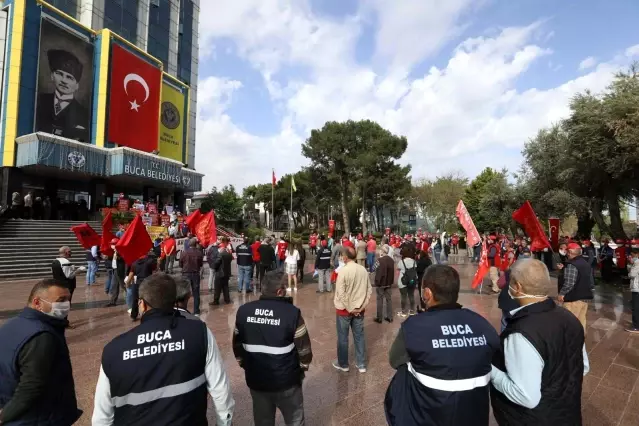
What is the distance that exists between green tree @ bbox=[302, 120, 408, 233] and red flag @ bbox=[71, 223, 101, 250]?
99.1 feet

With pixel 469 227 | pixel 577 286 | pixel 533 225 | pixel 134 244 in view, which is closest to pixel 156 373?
pixel 577 286

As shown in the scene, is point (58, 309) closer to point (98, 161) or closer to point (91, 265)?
point (91, 265)

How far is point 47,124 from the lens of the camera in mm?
22156

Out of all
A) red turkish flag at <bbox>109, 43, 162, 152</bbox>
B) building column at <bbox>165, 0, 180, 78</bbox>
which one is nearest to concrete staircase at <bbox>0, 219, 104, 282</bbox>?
red turkish flag at <bbox>109, 43, 162, 152</bbox>

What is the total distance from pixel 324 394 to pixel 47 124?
1015 inches

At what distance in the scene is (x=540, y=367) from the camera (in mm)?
1933

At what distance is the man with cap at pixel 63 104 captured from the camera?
22.0 m

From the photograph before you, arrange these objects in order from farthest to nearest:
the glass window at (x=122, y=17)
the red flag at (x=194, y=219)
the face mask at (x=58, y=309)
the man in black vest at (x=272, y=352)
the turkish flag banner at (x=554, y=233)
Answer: the glass window at (x=122, y=17) < the turkish flag banner at (x=554, y=233) < the red flag at (x=194, y=219) < the man in black vest at (x=272, y=352) < the face mask at (x=58, y=309)

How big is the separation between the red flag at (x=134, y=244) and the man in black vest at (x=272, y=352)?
5.70 metres

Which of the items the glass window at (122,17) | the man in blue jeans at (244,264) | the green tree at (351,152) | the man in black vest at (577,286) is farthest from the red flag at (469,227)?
the glass window at (122,17)

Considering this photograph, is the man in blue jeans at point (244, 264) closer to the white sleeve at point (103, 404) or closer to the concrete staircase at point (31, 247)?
the white sleeve at point (103, 404)

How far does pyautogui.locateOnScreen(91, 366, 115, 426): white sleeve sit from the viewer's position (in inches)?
72.7

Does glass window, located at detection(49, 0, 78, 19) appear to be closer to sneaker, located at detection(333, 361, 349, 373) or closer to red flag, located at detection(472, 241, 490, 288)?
red flag, located at detection(472, 241, 490, 288)

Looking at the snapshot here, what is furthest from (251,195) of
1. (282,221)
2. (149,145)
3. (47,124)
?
(47,124)
